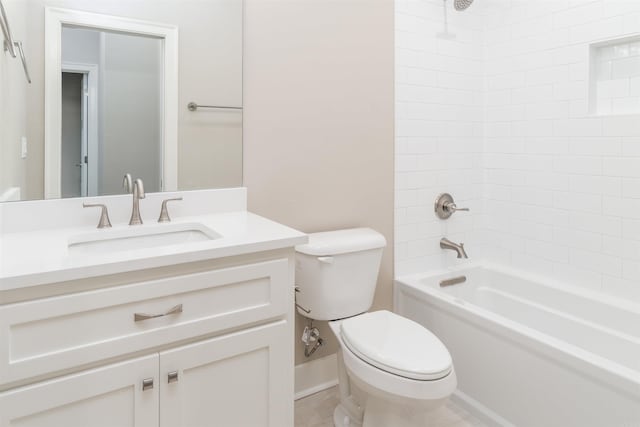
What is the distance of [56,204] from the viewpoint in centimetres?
152

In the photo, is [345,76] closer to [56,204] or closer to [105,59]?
[105,59]

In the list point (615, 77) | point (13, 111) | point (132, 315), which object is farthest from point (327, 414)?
point (615, 77)

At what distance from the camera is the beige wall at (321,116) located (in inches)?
75.0

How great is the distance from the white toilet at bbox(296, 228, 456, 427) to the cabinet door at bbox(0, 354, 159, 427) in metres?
0.73

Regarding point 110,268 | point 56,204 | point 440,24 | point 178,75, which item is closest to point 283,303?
point 110,268

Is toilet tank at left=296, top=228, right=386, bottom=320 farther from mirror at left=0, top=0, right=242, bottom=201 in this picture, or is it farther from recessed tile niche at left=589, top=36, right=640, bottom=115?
recessed tile niche at left=589, top=36, right=640, bottom=115

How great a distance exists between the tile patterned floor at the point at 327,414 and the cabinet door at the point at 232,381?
0.59m

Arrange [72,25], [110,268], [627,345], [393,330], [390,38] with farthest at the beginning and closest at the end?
[390,38] < [627,345] < [393,330] < [72,25] < [110,268]

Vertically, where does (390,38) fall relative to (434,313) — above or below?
above

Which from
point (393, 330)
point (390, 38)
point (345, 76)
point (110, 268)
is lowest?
point (393, 330)

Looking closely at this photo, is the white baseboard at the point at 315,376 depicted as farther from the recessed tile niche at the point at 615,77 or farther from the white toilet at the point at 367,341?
the recessed tile niche at the point at 615,77

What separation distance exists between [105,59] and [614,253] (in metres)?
2.33

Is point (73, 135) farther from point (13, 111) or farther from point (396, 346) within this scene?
point (396, 346)

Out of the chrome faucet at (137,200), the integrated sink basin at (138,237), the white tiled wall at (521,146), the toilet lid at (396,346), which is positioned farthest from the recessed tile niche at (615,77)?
the chrome faucet at (137,200)
